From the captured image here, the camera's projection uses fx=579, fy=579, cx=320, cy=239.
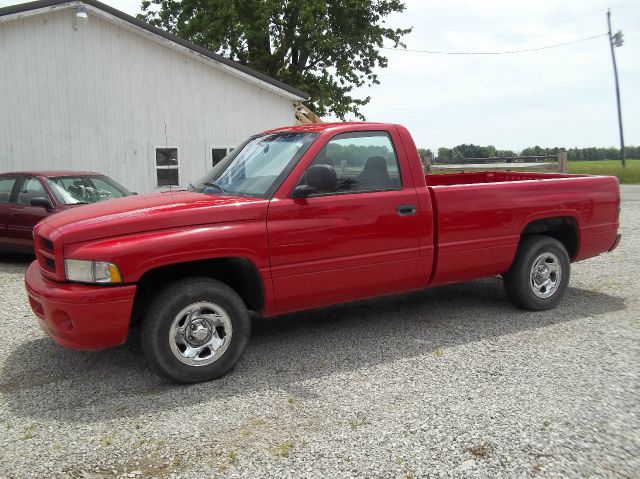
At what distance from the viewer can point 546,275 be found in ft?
19.5

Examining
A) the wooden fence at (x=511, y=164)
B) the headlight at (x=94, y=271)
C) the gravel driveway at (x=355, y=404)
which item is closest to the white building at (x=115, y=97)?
the wooden fence at (x=511, y=164)

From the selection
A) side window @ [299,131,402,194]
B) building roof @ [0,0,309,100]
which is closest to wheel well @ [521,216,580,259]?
side window @ [299,131,402,194]

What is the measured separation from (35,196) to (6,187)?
826mm

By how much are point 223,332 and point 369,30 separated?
86.6 feet

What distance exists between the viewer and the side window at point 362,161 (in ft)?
15.7

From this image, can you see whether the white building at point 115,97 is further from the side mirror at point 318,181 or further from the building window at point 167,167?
the side mirror at point 318,181

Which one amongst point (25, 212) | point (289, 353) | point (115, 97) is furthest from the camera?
point (115, 97)

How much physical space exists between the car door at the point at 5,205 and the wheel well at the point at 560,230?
7.60 metres

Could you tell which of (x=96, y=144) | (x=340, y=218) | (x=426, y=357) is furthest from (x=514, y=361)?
(x=96, y=144)

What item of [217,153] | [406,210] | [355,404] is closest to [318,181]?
[406,210]

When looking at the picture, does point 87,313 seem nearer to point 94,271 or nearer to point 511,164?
point 94,271

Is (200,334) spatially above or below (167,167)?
below

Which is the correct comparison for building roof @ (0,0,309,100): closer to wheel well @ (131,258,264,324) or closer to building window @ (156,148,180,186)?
building window @ (156,148,180,186)

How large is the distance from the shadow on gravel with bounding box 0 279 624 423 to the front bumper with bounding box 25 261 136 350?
45cm
